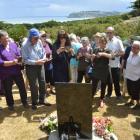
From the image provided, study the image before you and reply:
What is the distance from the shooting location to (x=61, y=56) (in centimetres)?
1024

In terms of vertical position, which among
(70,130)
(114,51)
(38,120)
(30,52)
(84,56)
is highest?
(30,52)

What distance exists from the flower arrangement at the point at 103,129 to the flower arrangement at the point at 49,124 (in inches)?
34.0

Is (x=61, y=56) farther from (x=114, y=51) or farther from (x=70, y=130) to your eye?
(x=70, y=130)

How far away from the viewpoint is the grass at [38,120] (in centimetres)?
902

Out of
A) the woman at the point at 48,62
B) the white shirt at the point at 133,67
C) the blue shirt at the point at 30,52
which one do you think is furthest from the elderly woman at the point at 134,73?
the blue shirt at the point at 30,52

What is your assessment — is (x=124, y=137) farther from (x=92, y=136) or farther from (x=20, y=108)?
(x=20, y=108)

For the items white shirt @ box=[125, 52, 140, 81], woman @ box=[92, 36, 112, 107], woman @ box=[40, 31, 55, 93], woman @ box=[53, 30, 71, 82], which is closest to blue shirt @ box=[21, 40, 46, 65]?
woman @ box=[53, 30, 71, 82]

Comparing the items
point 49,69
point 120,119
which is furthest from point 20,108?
point 120,119

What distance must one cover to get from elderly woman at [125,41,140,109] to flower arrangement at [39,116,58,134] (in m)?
2.44

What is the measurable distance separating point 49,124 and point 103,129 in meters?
1.22

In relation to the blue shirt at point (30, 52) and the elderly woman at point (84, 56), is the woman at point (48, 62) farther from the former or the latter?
the blue shirt at point (30, 52)

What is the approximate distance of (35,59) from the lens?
10.0 meters

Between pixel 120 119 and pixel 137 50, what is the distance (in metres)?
1.73

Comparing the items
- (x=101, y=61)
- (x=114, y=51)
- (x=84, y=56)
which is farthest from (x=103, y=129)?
(x=84, y=56)
